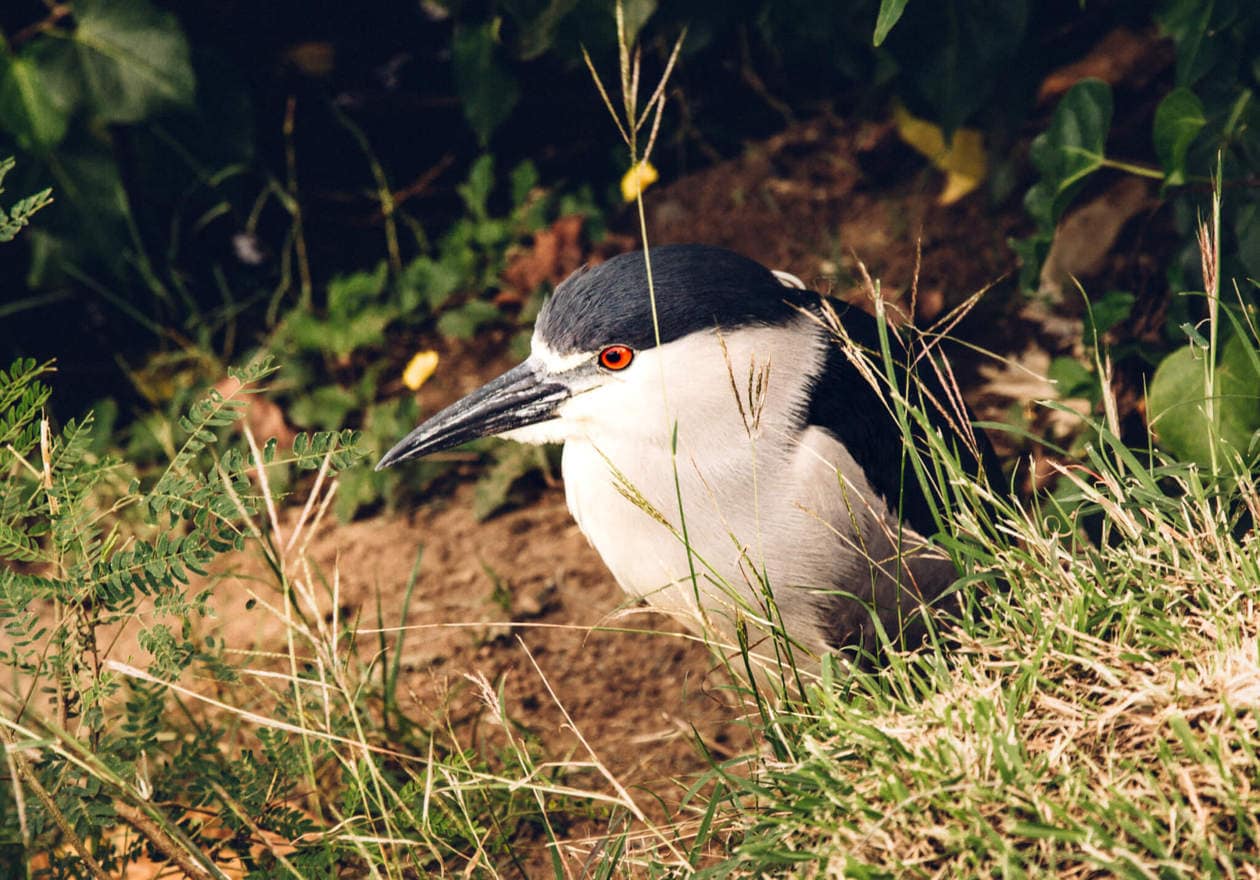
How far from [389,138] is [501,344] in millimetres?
974

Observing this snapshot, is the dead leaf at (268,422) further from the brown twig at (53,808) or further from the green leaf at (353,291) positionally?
the brown twig at (53,808)

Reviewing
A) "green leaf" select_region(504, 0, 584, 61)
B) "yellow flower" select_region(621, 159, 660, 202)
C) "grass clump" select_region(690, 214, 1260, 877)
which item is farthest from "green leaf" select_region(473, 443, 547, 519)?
"grass clump" select_region(690, 214, 1260, 877)

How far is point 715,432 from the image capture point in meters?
2.61

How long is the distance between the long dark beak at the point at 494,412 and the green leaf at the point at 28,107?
1.55 metres

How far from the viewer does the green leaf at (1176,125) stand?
2.50 m

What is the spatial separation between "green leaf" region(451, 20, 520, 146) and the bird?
1280 millimetres

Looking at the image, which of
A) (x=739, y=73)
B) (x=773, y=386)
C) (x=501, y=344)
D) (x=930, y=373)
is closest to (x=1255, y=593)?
(x=773, y=386)

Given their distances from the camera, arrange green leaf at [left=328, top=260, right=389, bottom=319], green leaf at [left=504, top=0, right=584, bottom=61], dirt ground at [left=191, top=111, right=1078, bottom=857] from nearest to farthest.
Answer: dirt ground at [left=191, top=111, right=1078, bottom=857] < green leaf at [left=504, top=0, right=584, bottom=61] < green leaf at [left=328, top=260, right=389, bottom=319]

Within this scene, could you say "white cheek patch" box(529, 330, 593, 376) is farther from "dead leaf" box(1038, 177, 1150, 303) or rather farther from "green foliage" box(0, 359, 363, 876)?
"dead leaf" box(1038, 177, 1150, 303)

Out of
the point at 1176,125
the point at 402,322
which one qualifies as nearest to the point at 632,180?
the point at 402,322

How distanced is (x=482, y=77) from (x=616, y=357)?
152 cm

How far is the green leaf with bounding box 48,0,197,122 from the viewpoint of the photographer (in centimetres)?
347

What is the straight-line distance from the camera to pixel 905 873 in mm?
1596

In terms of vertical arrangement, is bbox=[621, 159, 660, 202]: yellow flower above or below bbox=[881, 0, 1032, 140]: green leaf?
below
